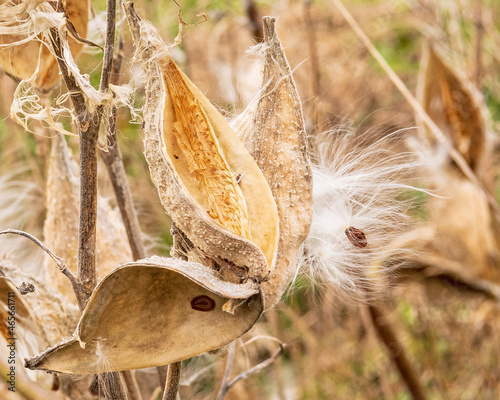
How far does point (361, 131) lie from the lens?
156 cm

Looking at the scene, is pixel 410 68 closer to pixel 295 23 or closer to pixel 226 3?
pixel 295 23

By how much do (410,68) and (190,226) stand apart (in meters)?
1.70

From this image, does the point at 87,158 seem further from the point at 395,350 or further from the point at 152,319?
the point at 395,350

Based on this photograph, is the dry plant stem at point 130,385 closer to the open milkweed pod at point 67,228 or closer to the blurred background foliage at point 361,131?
the open milkweed pod at point 67,228

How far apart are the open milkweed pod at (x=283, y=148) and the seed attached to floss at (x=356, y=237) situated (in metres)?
0.08

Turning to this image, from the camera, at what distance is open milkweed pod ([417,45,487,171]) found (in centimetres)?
97

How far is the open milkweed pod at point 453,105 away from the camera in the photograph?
966 mm

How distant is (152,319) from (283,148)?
0.16 meters

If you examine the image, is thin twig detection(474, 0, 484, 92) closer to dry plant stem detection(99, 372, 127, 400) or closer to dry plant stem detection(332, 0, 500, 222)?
dry plant stem detection(332, 0, 500, 222)

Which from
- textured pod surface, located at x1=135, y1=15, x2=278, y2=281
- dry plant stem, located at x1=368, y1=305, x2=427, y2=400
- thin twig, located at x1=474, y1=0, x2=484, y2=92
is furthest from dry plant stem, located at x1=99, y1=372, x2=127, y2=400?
thin twig, located at x1=474, y1=0, x2=484, y2=92

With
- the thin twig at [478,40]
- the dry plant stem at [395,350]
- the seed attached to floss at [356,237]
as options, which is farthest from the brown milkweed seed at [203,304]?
the thin twig at [478,40]

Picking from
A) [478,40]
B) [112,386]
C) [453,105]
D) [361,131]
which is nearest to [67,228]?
[112,386]

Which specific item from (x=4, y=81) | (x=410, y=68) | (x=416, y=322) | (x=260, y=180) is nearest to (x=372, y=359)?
(x=416, y=322)

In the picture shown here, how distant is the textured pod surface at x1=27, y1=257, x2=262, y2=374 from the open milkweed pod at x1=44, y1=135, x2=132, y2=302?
0.21m
